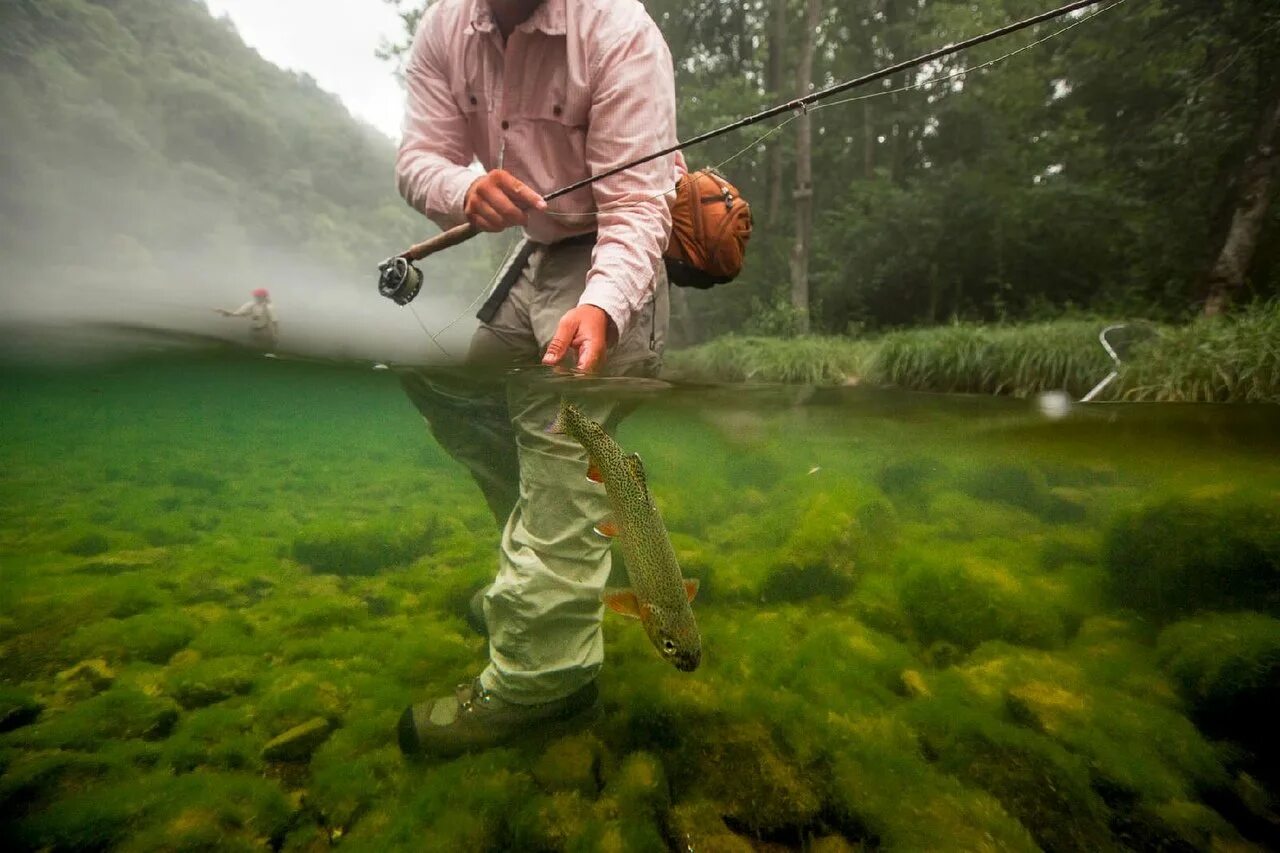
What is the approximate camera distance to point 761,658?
3191mm

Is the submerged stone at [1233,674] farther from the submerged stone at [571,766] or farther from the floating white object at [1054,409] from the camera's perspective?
the submerged stone at [571,766]

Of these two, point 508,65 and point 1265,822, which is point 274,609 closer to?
point 508,65

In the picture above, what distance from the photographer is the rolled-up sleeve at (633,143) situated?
7.36ft

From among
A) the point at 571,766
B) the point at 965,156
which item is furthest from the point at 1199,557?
the point at 965,156

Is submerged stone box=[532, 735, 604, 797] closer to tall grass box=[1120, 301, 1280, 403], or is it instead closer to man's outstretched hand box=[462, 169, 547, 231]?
man's outstretched hand box=[462, 169, 547, 231]

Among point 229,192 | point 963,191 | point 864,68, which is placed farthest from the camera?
point 229,192

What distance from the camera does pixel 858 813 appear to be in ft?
7.27

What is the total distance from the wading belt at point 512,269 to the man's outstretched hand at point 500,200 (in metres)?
0.30

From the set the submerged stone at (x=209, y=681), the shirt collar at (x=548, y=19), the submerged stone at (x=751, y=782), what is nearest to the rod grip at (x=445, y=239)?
the shirt collar at (x=548, y=19)

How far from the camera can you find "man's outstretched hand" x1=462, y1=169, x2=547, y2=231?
7.32 ft

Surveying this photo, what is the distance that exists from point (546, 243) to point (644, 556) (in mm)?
1629

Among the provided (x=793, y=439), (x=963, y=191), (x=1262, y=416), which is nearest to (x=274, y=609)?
(x=793, y=439)

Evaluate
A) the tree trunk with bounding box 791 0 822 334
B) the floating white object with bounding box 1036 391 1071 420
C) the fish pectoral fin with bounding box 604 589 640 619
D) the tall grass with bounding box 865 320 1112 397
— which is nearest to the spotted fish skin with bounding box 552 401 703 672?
the fish pectoral fin with bounding box 604 589 640 619

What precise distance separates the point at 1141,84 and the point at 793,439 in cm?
1148
